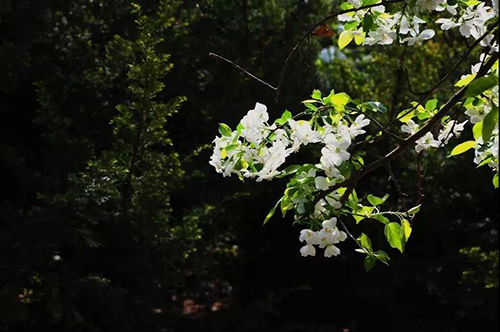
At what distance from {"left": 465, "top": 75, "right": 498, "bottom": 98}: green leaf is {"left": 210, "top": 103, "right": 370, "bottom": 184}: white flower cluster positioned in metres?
0.37

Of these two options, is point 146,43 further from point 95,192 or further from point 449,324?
point 449,324

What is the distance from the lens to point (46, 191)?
3.09 m

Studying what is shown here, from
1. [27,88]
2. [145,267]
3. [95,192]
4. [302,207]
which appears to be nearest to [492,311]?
[145,267]

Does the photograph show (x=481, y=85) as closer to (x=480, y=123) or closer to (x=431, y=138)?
(x=480, y=123)

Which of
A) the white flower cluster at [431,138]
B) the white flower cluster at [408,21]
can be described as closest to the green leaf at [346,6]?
the white flower cluster at [408,21]

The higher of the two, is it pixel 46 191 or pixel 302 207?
pixel 46 191

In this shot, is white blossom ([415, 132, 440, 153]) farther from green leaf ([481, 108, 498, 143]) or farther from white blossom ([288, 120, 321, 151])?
green leaf ([481, 108, 498, 143])

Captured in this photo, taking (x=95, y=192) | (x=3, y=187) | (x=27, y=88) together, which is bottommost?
(x=95, y=192)

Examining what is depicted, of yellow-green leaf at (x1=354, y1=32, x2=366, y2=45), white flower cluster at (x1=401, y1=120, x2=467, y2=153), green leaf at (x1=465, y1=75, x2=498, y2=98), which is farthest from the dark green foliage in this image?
green leaf at (x1=465, y1=75, x2=498, y2=98)

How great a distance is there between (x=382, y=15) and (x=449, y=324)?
6.93 feet

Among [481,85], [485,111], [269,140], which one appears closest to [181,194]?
[269,140]

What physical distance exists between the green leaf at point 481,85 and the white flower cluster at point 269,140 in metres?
0.37

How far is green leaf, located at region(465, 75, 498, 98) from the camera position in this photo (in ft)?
4.18

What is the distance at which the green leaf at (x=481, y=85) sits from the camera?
4.18 ft
